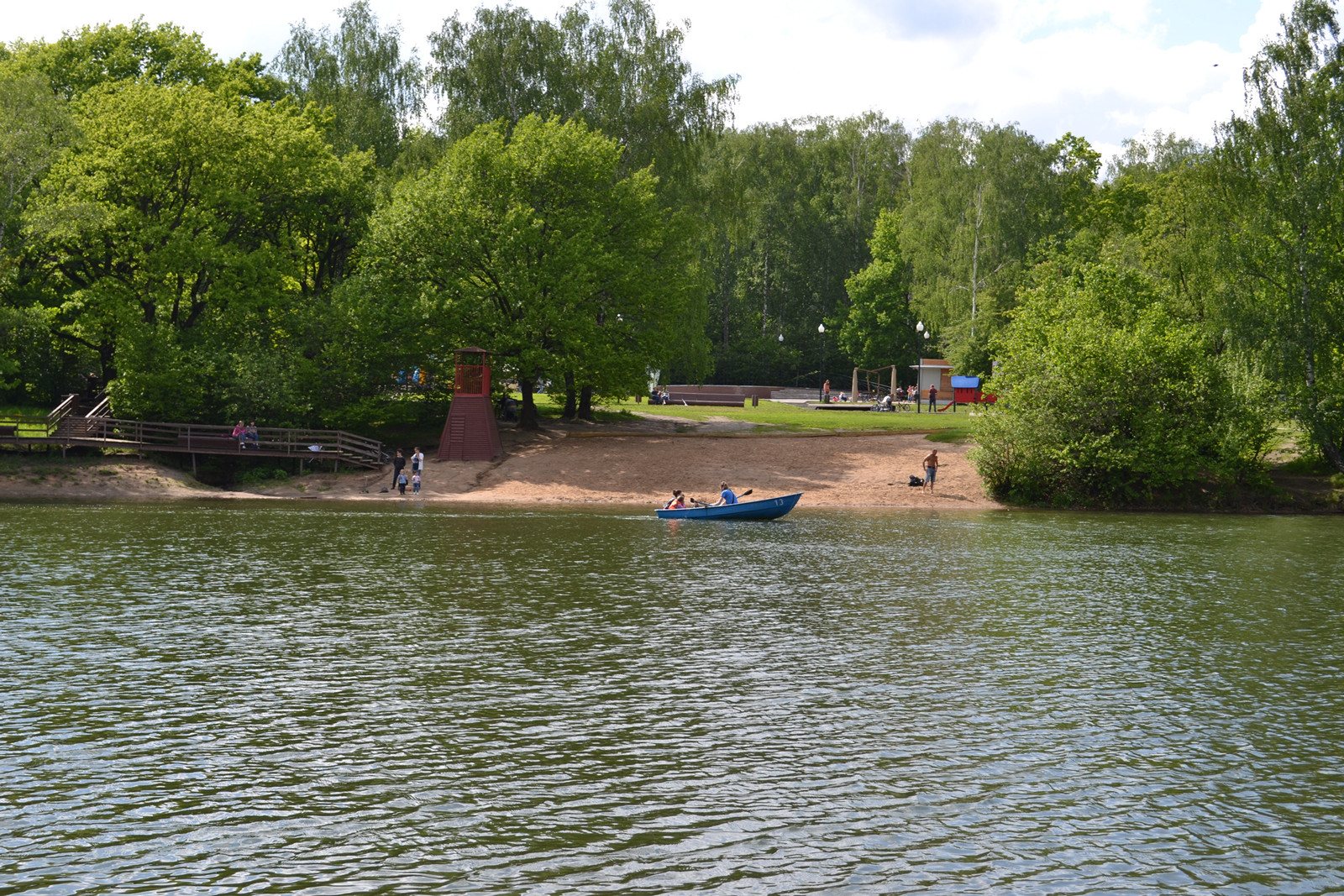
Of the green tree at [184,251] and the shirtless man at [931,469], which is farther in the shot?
the shirtless man at [931,469]

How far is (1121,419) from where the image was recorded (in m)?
48.1

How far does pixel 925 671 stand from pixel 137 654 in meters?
13.8

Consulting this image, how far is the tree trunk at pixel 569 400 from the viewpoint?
6128 centimetres

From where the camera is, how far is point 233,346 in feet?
176

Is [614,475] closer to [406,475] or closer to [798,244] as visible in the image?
[406,475]

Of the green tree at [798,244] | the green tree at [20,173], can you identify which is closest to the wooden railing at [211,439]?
the green tree at [20,173]

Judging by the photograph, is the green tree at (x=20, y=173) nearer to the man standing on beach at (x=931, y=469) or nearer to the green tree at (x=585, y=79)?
the green tree at (x=585, y=79)

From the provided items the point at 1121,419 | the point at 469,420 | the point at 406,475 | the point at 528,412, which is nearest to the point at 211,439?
the point at 406,475

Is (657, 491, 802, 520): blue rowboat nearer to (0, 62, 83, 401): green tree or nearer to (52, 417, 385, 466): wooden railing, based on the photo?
(52, 417, 385, 466): wooden railing

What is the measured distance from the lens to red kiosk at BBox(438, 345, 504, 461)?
53.7m

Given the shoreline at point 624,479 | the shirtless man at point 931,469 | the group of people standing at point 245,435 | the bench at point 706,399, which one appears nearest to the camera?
the shoreline at point 624,479

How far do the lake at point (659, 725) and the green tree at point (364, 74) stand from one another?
1581 inches

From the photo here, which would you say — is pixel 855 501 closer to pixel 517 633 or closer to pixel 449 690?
pixel 517 633

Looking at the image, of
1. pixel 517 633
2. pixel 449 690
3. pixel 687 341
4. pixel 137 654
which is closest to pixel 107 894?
pixel 449 690
